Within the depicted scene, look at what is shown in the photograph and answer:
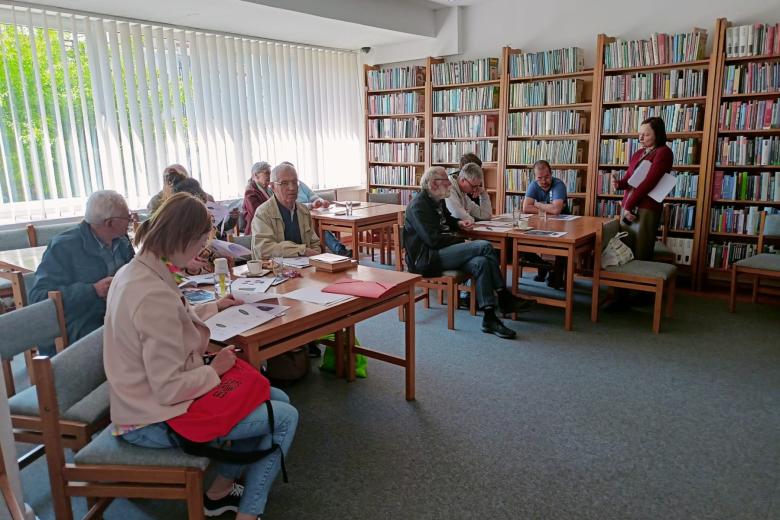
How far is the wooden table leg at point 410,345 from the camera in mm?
2887

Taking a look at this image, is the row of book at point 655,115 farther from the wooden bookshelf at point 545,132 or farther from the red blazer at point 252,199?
the red blazer at point 252,199

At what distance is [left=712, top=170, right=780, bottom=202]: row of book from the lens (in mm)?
4820

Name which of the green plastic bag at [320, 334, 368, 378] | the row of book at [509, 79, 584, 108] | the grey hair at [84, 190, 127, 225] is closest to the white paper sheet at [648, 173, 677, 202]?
the row of book at [509, 79, 584, 108]

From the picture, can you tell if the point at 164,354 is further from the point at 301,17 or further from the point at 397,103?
the point at 397,103

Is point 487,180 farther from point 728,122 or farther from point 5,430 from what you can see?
point 5,430

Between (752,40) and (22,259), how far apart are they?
5.93 meters

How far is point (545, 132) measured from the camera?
6023mm

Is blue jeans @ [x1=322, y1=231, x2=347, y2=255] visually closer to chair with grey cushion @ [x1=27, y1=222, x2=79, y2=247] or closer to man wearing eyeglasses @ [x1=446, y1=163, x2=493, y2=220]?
man wearing eyeglasses @ [x1=446, y1=163, x2=493, y2=220]

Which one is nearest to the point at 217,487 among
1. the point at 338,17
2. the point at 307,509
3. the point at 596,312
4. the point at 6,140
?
the point at 307,509

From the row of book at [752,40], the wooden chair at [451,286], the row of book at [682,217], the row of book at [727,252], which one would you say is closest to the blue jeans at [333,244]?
the wooden chair at [451,286]

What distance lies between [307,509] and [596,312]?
2994mm

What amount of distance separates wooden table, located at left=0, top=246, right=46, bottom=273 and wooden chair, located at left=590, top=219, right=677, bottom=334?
381 centimetres

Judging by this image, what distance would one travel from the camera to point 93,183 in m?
5.26

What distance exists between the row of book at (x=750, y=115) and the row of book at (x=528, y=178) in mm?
1423
